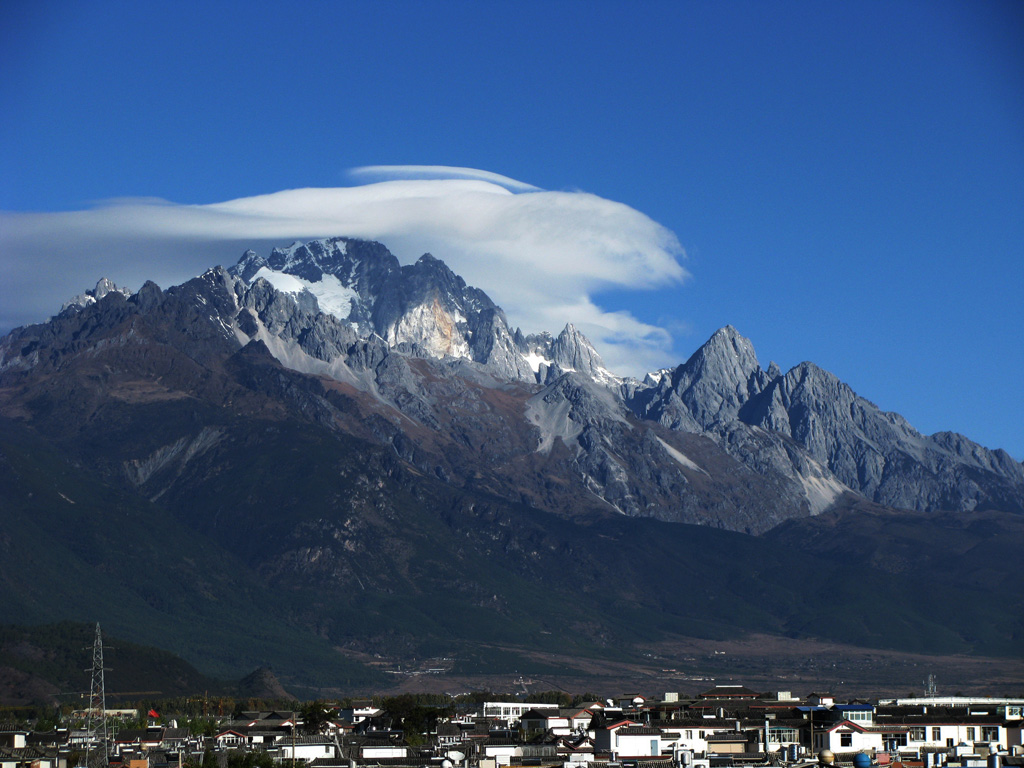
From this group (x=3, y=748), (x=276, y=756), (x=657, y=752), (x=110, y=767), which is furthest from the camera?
(x=3, y=748)

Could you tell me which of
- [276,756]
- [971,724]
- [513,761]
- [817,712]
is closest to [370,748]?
[276,756]

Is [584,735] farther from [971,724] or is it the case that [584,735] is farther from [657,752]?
[971,724]

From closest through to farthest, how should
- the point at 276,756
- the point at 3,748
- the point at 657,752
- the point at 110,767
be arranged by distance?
the point at 110,767, the point at 657,752, the point at 276,756, the point at 3,748

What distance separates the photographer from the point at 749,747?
165875 millimetres

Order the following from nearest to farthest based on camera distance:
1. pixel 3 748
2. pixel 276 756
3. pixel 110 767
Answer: pixel 110 767, pixel 276 756, pixel 3 748

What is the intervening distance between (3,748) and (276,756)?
113 feet

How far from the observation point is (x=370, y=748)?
181125 mm

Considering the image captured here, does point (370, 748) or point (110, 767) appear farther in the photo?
point (370, 748)

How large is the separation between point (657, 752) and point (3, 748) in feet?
246

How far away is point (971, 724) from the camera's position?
173m

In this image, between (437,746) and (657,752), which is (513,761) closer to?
(657,752)

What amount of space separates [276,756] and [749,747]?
49406mm

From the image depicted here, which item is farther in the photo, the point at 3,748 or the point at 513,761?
the point at 3,748

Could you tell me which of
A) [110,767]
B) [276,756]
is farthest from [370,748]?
[110,767]
